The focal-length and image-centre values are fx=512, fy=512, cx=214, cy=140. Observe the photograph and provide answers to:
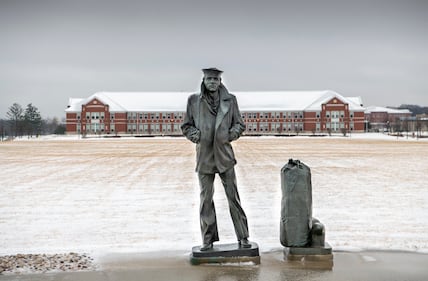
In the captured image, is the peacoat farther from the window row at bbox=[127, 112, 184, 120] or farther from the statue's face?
the window row at bbox=[127, 112, 184, 120]

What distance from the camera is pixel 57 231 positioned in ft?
33.7

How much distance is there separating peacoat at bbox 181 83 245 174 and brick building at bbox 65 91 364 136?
4519 inches

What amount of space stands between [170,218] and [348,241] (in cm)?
433

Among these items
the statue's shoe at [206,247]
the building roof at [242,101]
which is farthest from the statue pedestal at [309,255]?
the building roof at [242,101]

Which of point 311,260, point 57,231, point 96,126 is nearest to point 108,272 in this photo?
point 311,260

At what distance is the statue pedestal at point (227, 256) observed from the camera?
273 inches

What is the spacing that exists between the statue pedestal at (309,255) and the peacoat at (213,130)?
148 centimetres

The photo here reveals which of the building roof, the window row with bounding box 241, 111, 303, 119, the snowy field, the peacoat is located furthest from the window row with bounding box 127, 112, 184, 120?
the peacoat

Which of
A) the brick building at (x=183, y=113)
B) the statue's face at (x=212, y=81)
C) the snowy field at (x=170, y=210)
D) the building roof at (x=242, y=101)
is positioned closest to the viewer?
the statue's face at (x=212, y=81)

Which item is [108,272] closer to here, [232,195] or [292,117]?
[232,195]

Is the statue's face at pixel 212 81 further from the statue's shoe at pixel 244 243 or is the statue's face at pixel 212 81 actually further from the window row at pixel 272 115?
the window row at pixel 272 115

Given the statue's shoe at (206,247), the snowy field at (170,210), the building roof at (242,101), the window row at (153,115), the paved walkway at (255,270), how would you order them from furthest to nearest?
the window row at (153,115), the building roof at (242,101), the snowy field at (170,210), the statue's shoe at (206,247), the paved walkway at (255,270)

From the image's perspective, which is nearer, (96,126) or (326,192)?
(326,192)

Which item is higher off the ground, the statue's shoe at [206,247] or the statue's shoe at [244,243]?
the statue's shoe at [244,243]
